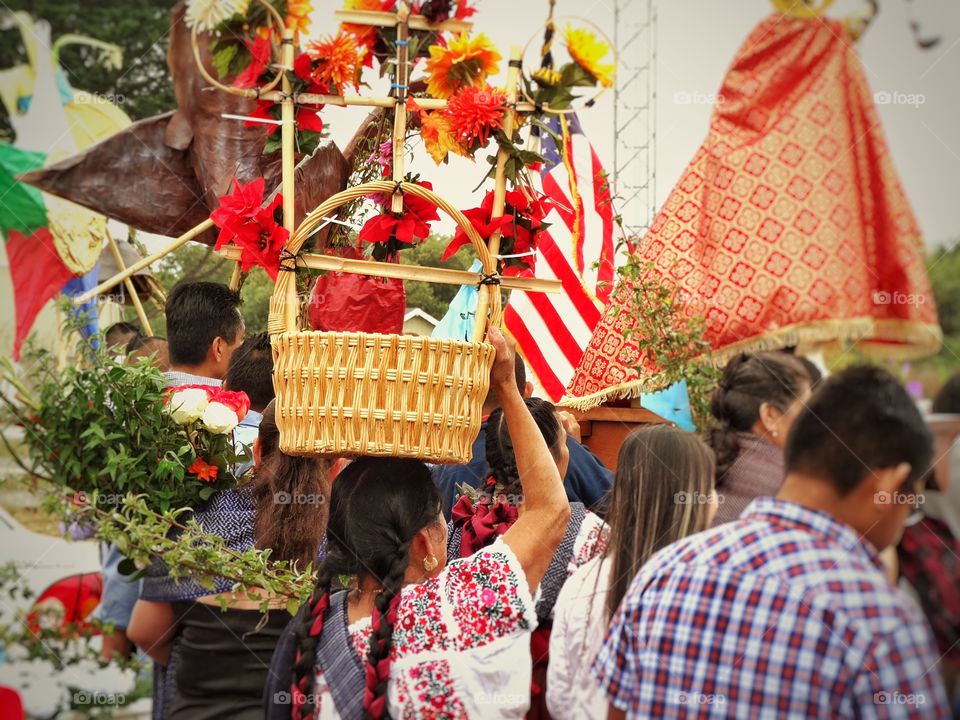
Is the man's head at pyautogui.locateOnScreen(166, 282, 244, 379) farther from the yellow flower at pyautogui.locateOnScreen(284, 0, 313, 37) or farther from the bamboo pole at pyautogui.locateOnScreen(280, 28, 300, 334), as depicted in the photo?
the yellow flower at pyautogui.locateOnScreen(284, 0, 313, 37)

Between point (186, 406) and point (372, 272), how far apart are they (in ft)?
2.70

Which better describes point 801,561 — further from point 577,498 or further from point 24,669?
point 24,669

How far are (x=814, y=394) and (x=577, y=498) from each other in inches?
67.0

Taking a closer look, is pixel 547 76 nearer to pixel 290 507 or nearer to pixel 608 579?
pixel 608 579

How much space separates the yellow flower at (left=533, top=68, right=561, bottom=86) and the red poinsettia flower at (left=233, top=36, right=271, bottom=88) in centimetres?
71

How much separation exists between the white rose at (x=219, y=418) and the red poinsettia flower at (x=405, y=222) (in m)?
0.75

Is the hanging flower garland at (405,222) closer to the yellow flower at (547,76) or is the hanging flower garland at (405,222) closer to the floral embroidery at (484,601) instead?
the yellow flower at (547,76)

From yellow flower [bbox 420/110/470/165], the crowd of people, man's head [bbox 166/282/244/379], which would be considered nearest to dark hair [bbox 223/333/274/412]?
man's head [bbox 166/282/244/379]

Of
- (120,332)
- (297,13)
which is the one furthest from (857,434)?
(120,332)

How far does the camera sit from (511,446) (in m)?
3.23

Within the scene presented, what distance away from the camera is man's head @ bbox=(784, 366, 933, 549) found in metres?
1.77

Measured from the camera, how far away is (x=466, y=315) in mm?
3100

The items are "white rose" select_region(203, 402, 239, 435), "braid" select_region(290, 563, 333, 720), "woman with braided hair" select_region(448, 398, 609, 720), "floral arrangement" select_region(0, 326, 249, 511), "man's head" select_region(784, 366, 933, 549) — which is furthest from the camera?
"white rose" select_region(203, 402, 239, 435)

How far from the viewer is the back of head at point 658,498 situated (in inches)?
96.1
